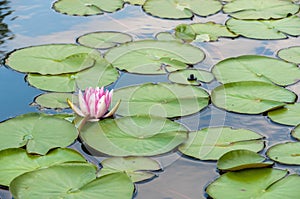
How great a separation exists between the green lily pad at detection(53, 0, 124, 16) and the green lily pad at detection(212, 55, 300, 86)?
86 centimetres

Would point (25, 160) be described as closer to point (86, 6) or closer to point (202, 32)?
point (202, 32)

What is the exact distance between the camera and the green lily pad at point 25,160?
169 cm

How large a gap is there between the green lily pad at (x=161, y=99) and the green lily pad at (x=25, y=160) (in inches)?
12.8

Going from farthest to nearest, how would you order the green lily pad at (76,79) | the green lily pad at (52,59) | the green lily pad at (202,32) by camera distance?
the green lily pad at (202,32), the green lily pad at (52,59), the green lily pad at (76,79)

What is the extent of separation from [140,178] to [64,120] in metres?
0.40

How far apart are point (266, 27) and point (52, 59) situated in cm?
106

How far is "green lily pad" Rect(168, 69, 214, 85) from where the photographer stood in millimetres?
2254

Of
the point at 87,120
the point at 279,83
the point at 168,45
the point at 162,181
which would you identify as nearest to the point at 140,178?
the point at 162,181

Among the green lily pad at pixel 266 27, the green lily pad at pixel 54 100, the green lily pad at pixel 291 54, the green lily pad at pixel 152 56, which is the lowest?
the green lily pad at pixel 54 100

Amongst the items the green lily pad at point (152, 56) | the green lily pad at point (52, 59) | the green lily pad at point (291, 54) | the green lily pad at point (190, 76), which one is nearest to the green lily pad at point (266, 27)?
the green lily pad at point (291, 54)

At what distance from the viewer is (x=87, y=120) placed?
197cm

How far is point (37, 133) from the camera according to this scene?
1854 millimetres

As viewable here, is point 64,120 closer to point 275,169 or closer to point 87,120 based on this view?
point 87,120

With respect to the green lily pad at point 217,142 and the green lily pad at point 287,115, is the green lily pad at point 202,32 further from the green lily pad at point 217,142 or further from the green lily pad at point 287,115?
the green lily pad at point 217,142
